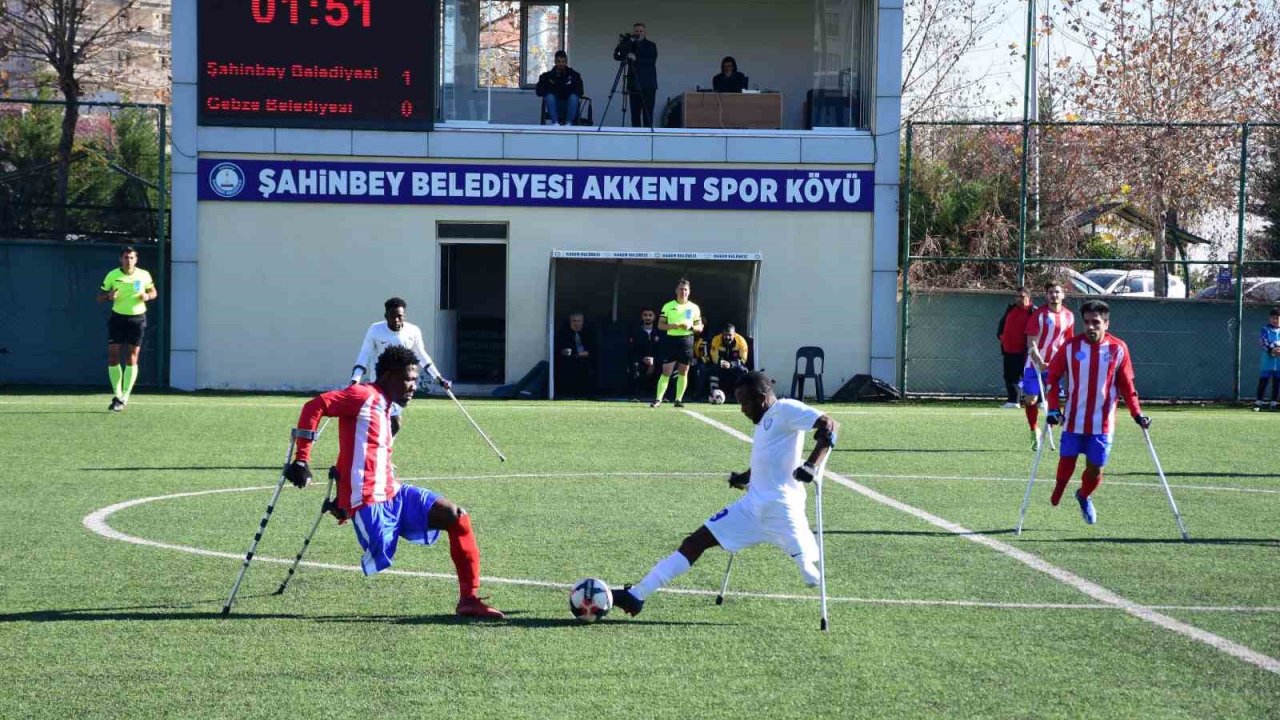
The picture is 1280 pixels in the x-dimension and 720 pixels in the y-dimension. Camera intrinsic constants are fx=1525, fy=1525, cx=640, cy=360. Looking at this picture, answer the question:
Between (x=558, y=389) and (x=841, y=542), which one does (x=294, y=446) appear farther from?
(x=558, y=389)

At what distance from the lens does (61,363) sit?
2550cm

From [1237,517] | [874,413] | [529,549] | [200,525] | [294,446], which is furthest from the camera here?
A: [874,413]

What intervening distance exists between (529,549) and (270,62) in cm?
1700

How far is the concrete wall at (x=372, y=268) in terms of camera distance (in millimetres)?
25422

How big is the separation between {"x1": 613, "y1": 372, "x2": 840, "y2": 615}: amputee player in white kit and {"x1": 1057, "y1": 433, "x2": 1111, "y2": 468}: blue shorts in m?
4.68

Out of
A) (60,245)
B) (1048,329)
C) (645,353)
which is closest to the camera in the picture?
(1048,329)

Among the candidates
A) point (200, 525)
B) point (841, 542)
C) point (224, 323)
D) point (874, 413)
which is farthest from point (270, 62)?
point (841, 542)

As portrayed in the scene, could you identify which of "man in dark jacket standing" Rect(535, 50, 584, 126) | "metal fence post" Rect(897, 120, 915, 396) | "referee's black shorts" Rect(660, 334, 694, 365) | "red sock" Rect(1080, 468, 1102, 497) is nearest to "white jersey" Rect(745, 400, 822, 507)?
"red sock" Rect(1080, 468, 1102, 497)

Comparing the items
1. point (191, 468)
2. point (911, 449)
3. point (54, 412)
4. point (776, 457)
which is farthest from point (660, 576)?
point (54, 412)

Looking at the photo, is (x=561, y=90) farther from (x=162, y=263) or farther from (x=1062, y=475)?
(x=1062, y=475)

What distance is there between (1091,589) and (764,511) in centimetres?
237

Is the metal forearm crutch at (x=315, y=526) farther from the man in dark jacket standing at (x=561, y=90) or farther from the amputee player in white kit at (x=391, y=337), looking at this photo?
the man in dark jacket standing at (x=561, y=90)

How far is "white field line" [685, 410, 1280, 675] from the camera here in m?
7.25

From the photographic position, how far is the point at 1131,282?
39.0m
